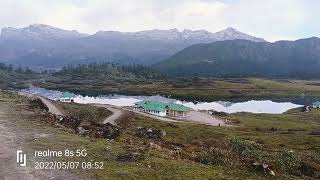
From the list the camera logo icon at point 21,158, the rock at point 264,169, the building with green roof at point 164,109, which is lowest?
the building with green roof at point 164,109

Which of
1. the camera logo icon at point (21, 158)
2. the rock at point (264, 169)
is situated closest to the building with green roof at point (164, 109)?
the camera logo icon at point (21, 158)

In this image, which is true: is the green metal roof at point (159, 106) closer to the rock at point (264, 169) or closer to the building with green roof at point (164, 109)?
the building with green roof at point (164, 109)

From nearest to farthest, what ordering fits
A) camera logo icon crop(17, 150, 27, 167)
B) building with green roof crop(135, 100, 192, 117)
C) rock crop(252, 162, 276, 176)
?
camera logo icon crop(17, 150, 27, 167) < rock crop(252, 162, 276, 176) < building with green roof crop(135, 100, 192, 117)

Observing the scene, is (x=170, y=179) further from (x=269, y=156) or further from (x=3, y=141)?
(x=3, y=141)

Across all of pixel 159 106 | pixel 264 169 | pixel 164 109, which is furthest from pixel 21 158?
pixel 159 106

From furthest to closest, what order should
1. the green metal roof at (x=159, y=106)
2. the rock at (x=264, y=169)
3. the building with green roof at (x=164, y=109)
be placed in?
the green metal roof at (x=159, y=106) → the building with green roof at (x=164, y=109) → the rock at (x=264, y=169)

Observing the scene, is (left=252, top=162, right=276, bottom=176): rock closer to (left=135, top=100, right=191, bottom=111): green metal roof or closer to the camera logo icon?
the camera logo icon

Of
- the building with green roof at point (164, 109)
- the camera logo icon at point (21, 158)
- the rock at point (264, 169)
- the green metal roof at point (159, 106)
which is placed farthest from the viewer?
the green metal roof at point (159, 106)

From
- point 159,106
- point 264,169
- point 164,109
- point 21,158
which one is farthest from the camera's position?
point 159,106

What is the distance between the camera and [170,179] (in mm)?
34688

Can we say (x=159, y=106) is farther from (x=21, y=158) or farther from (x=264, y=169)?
(x=264, y=169)

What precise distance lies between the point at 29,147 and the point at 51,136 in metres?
6.66

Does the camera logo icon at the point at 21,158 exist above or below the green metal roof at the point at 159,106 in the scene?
above

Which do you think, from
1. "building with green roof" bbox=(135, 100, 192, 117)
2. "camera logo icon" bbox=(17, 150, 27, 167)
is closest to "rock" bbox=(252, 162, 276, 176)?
"camera logo icon" bbox=(17, 150, 27, 167)
